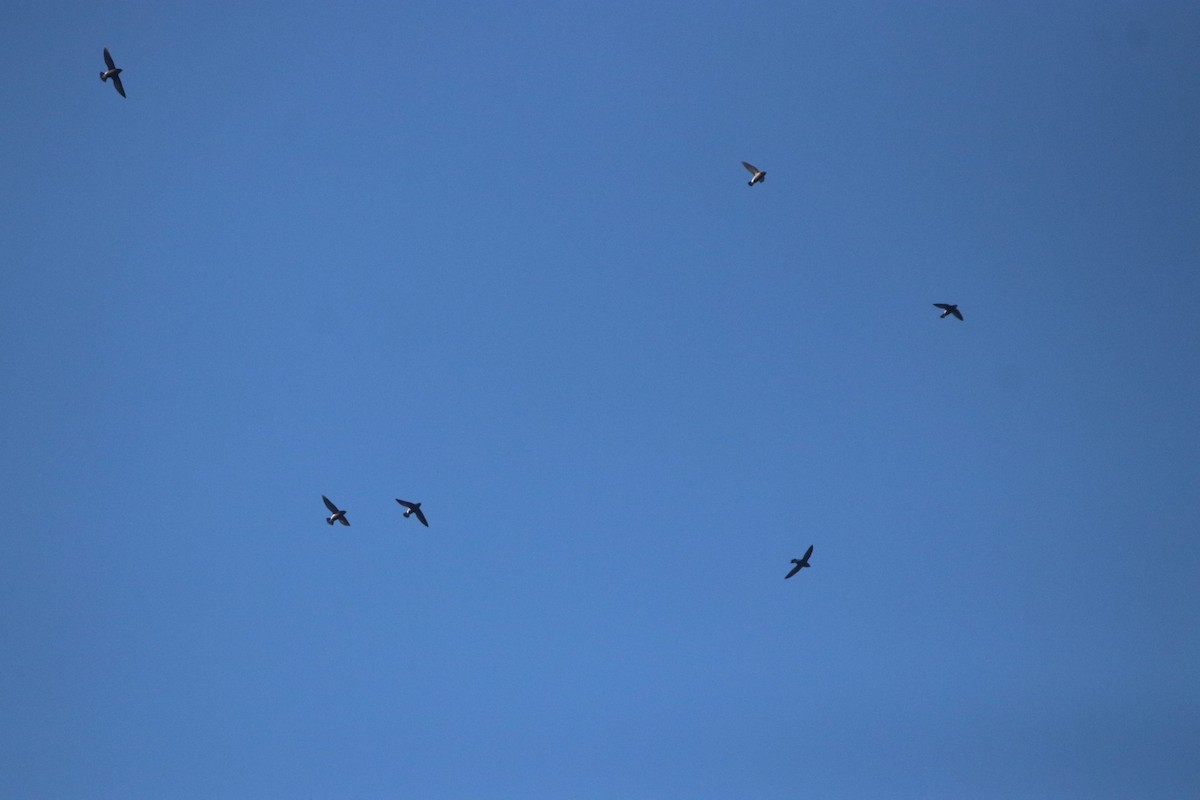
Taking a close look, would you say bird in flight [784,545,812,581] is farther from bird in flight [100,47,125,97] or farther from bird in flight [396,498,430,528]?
bird in flight [100,47,125,97]

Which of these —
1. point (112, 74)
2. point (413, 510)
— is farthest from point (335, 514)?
point (112, 74)

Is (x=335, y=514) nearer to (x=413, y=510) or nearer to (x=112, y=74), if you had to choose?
(x=413, y=510)

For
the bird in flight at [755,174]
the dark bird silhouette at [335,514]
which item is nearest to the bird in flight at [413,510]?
the dark bird silhouette at [335,514]

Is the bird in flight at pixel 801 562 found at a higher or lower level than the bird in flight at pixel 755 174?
lower

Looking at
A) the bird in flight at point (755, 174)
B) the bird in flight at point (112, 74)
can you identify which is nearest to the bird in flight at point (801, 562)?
the bird in flight at point (755, 174)

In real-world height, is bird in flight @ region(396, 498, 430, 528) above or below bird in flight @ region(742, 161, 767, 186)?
below

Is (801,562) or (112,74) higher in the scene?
(112,74)

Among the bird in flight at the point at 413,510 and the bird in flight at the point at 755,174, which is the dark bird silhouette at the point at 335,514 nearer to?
the bird in flight at the point at 413,510

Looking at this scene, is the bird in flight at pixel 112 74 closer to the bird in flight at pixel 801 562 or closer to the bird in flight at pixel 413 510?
the bird in flight at pixel 413 510

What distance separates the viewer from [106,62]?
61812 mm

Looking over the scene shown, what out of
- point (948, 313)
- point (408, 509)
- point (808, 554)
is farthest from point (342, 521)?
point (948, 313)

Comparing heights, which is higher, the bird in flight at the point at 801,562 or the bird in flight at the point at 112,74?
the bird in flight at the point at 112,74

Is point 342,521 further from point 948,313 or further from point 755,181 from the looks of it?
point 948,313

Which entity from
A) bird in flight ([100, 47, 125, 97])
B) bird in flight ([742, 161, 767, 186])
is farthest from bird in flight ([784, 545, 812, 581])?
bird in flight ([100, 47, 125, 97])
